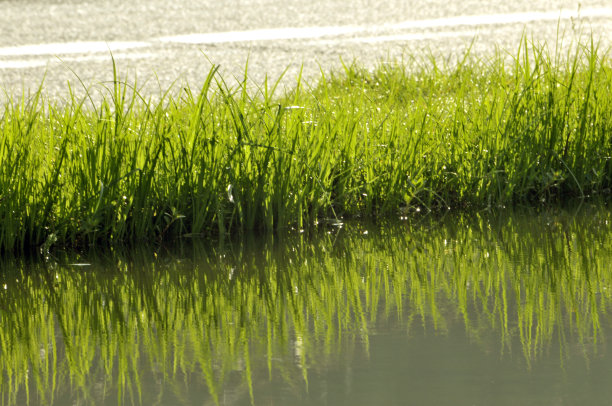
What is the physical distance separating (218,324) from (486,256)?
926mm

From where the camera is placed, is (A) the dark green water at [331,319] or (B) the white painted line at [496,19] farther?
(B) the white painted line at [496,19]

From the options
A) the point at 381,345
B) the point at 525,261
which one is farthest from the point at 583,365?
the point at 525,261

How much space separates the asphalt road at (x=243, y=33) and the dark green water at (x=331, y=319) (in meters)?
3.03

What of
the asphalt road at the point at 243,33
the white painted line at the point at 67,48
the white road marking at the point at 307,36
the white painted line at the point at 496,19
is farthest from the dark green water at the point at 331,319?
the white painted line at the point at 496,19

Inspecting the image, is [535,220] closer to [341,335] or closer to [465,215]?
[465,215]

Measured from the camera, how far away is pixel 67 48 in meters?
7.46

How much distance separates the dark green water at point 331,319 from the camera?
1.95 metres

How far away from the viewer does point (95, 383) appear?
2.02 meters

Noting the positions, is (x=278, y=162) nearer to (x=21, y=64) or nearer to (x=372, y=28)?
(x=21, y=64)

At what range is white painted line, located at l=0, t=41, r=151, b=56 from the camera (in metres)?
7.33

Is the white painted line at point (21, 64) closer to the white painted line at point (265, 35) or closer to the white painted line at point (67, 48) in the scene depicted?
the white painted line at point (67, 48)

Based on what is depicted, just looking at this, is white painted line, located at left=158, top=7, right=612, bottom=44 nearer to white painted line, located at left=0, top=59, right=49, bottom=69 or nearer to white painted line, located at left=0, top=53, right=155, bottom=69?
white painted line, located at left=0, top=53, right=155, bottom=69

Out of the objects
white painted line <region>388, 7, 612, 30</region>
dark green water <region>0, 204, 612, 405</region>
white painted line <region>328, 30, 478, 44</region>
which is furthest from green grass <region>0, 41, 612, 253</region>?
white painted line <region>388, 7, 612, 30</region>

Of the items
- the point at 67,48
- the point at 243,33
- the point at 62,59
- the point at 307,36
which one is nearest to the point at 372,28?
the point at 307,36
